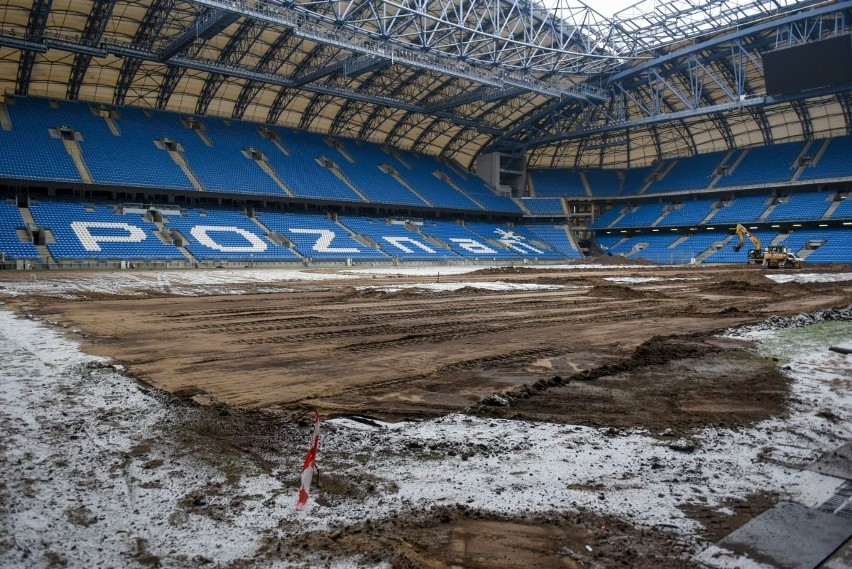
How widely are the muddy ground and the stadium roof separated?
72.4ft

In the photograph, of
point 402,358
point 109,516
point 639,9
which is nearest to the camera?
point 109,516

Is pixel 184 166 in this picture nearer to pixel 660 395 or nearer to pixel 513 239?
pixel 513 239

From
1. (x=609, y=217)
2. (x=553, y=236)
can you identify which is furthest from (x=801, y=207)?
(x=553, y=236)

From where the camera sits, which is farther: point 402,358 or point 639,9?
point 639,9

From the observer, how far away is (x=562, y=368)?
7.04 meters

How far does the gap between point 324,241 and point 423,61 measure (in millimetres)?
14701

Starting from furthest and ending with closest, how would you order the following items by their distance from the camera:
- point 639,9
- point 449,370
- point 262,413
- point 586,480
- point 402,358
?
point 639,9, point 402,358, point 449,370, point 262,413, point 586,480

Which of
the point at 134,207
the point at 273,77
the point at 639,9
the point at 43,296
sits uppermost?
the point at 639,9

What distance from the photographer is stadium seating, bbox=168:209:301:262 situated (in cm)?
3594

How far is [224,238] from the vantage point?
3778cm

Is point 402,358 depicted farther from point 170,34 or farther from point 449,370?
point 170,34

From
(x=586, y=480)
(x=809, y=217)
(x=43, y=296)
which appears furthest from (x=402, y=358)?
(x=809, y=217)

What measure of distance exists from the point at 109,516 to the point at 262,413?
1.93 m

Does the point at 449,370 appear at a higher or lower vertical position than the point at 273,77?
lower
